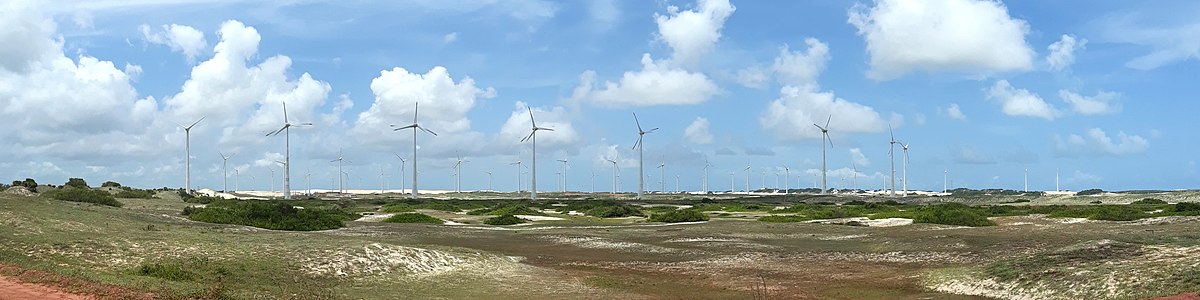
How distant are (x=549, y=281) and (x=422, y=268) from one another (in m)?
5.20

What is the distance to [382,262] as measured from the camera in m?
33.5

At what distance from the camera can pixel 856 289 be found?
31.1 metres

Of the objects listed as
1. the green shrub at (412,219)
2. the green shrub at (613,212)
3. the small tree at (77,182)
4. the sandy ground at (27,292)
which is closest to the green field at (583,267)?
the sandy ground at (27,292)

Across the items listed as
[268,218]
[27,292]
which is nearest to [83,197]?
[268,218]

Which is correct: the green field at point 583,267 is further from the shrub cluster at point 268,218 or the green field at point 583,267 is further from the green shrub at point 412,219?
the green shrub at point 412,219

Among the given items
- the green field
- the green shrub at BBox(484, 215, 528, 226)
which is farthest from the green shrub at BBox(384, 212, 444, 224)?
the green field

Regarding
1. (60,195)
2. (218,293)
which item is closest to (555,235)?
(218,293)

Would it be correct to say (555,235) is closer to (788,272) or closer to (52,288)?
(788,272)

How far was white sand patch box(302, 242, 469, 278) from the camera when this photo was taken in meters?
31.5

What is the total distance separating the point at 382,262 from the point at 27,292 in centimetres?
1343

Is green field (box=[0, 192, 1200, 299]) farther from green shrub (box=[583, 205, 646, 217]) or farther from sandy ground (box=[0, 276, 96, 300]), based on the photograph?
green shrub (box=[583, 205, 646, 217])

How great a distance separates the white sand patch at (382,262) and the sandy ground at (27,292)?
9296mm

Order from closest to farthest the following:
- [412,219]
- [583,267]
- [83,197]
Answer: [583,267], [83,197], [412,219]

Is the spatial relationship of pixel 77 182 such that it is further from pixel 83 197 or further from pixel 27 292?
pixel 27 292
